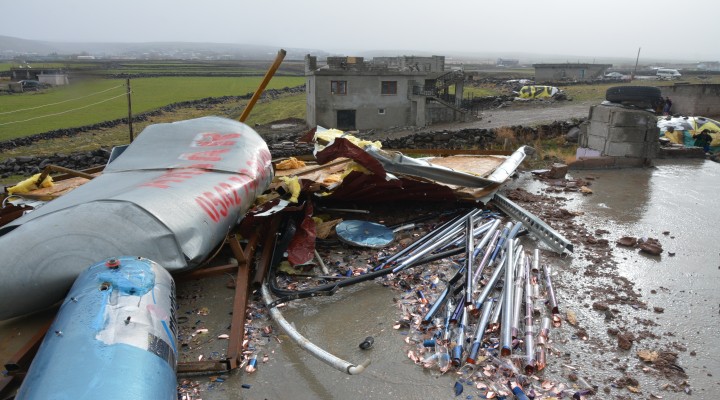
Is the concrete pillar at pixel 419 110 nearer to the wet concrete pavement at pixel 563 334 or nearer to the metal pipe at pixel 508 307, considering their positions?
the wet concrete pavement at pixel 563 334

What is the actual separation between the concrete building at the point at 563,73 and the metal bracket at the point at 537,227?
67210 millimetres

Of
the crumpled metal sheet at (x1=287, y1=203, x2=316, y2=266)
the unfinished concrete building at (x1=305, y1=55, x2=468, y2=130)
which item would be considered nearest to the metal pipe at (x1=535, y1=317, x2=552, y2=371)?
the crumpled metal sheet at (x1=287, y1=203, x2=316, y2=266)

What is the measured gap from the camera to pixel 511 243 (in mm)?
→ 6652

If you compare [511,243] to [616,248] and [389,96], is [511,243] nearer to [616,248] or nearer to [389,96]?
[616,248]

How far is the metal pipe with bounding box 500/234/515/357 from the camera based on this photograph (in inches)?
183

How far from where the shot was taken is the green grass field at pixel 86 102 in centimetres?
4076

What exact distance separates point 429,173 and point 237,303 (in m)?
4.49

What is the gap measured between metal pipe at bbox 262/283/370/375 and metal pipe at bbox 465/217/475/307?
1602 millimetres

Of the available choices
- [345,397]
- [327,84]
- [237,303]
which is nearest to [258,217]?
[237,303]

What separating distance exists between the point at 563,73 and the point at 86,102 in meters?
70.2

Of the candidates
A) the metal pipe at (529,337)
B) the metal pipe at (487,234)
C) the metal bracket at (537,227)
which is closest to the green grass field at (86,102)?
the metal bracket at (537,227)

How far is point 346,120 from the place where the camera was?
37625 mm

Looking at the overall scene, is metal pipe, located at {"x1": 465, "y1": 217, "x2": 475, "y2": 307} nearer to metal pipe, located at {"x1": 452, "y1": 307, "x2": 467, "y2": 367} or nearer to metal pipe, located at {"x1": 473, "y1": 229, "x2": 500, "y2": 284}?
metal pipe, located at {"x1": 473, "y1": 229, "x2": 500, "y2": 284}

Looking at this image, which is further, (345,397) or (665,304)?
(665,304)
